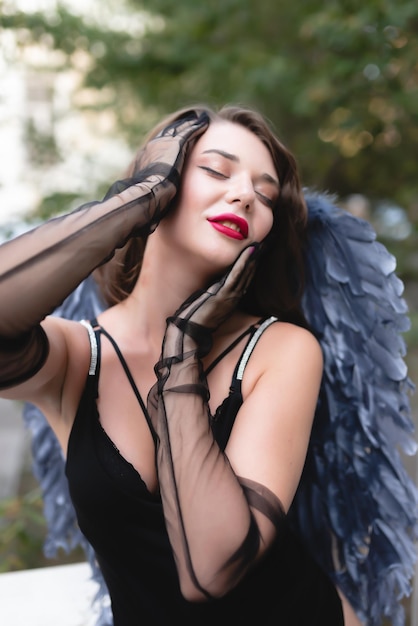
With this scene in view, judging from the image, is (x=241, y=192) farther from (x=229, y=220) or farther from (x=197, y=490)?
(x=197, y=490)

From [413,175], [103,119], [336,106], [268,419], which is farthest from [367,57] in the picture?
[103,119]

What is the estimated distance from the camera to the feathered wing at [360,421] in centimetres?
182

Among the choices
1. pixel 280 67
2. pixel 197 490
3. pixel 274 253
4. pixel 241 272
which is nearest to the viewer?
pixel 197 490

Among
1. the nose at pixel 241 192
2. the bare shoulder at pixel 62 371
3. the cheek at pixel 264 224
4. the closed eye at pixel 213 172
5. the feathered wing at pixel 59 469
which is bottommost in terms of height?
the feathered wing at pixel 59 469

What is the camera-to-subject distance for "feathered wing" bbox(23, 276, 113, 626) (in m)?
2.16

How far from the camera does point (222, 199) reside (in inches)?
58.9

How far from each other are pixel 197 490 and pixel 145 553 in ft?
1.17

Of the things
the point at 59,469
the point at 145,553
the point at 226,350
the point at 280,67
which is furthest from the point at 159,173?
the point at 280,67

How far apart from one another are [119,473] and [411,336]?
1.92 m

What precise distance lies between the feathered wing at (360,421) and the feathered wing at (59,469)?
710 millimetres

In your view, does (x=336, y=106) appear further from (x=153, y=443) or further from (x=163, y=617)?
(x=163, y=617)

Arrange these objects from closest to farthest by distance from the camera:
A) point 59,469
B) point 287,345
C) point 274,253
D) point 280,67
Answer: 1. point 287,345
2. point 274,253
3. point 59,469
4. point 280,67

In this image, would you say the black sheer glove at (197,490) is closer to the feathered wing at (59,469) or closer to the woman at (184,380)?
the woman at (184,380)

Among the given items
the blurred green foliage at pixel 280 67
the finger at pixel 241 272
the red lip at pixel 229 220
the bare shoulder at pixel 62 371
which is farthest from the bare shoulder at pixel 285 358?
the blurred green foliage at pixel 280 67
